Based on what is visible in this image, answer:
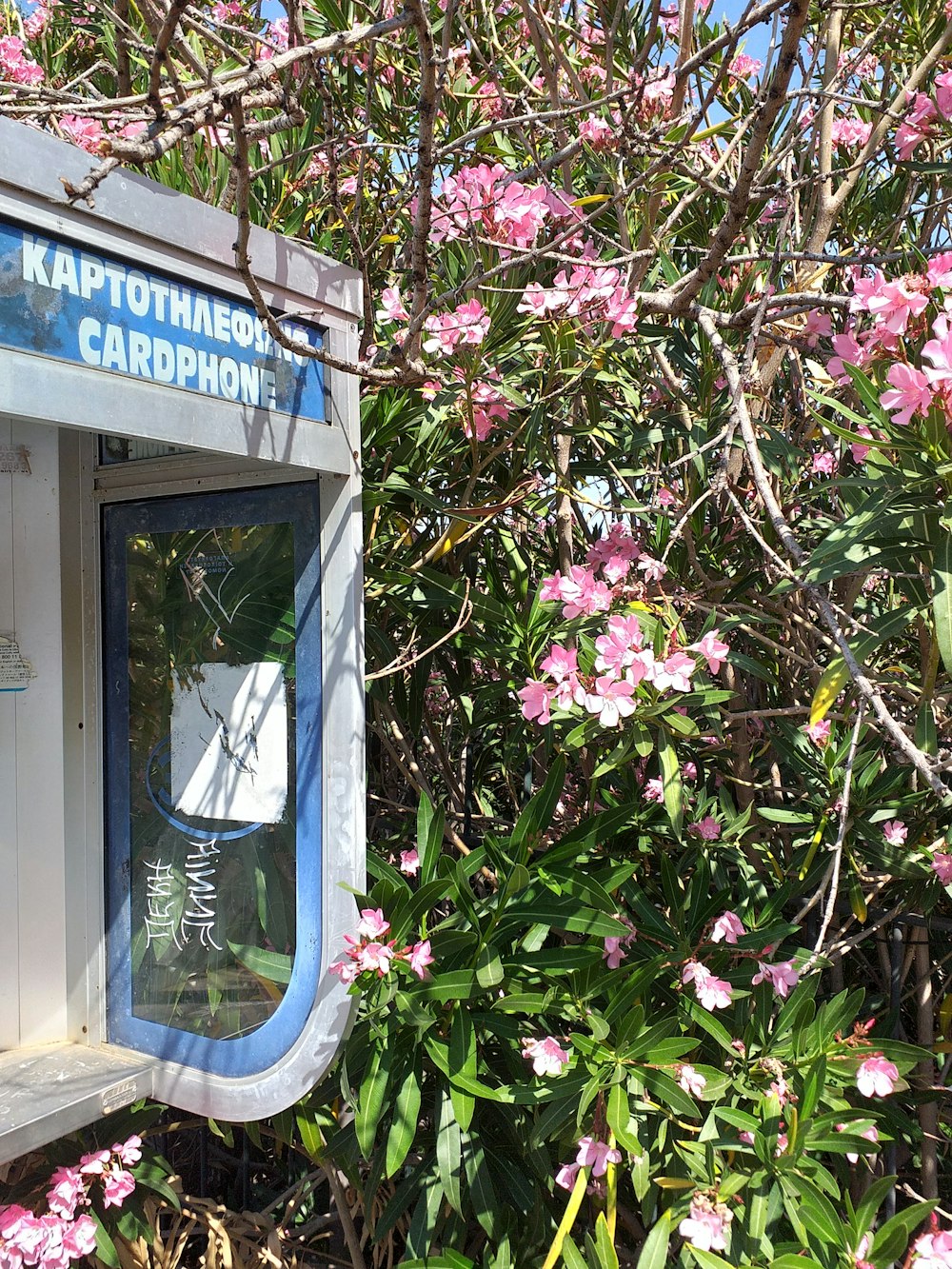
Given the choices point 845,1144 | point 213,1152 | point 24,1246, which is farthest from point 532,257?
point 213,1152

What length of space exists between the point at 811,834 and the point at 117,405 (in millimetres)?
1359

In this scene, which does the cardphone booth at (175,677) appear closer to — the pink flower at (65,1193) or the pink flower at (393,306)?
the pink flower at (65,1193)

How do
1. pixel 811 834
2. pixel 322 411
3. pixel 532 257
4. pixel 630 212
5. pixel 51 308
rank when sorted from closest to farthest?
pixel 51 308, pixel 322 411, pixel 532 257, pixel 811 834, pixel 630 212

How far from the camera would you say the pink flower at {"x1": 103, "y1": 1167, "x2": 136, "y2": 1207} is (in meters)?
1.63

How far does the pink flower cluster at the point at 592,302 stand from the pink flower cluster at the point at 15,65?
4.85ft

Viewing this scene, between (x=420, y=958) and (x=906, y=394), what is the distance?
1.01m

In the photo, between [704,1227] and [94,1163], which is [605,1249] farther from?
[94,1163]

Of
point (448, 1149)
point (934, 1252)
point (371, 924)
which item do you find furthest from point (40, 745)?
point (934, 1252)

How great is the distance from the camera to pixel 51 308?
101 centimetres

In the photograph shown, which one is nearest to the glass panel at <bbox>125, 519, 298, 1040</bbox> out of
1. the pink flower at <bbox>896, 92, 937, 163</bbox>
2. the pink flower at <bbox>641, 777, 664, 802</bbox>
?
the pink flower at <bbox>641, 777, 664, 802</bbox>

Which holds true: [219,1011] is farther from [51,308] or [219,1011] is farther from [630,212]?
[630,212]

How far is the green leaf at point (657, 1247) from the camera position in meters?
1.35

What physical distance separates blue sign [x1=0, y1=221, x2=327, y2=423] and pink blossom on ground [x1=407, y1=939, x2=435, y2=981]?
0.78m

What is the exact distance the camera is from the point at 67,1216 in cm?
160
